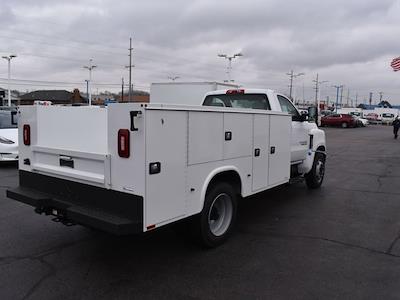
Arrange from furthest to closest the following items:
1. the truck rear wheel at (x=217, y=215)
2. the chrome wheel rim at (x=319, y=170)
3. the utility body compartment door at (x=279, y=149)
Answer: the chrome wheel rim at (x=319, y=170) → the utility body compartment door at (x=279, y=149) → the truck rear wheel at (x=217, y=215)

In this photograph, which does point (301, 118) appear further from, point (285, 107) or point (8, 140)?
point (8, 140)

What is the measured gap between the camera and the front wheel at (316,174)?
891cm

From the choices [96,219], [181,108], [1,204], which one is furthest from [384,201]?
[1,204]

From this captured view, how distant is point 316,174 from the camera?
9078 mm

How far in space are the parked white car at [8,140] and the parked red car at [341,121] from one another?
45.4 metres

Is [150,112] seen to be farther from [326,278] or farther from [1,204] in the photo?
[1,204]

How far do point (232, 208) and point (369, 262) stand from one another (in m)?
1.75

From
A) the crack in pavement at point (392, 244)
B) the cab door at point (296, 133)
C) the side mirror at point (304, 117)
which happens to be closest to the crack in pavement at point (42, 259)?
the crack in pavement at point (392, 244)

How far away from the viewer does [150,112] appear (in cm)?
396

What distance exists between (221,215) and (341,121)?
49.8 m

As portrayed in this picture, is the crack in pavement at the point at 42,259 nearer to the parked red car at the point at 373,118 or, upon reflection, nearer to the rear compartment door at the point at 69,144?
the rear compartment door at the point at 69,144

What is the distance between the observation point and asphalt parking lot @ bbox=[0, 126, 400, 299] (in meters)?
4.05

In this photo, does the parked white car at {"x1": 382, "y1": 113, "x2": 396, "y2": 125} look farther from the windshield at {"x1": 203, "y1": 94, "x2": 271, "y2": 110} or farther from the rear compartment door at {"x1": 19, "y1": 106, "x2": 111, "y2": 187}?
the rear compartment door at {"x1": 19, "y1": 106, "x2": 111, "y2": 187}

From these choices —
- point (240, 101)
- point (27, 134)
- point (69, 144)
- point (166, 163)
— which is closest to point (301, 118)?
point (240, 101)
